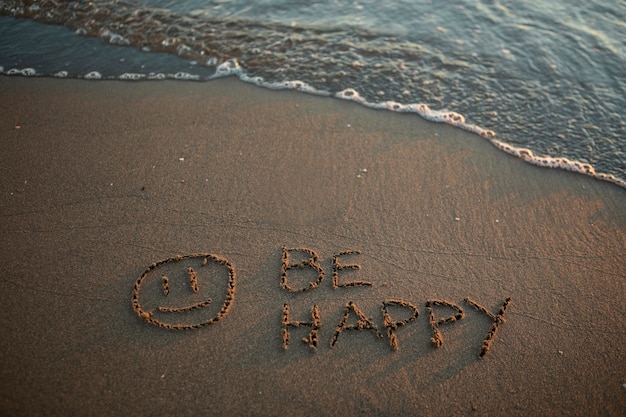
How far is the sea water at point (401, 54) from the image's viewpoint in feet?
14.2

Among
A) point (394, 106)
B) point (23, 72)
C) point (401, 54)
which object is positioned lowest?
point (23, 72)

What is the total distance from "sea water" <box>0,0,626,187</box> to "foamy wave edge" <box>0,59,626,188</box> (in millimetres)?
14

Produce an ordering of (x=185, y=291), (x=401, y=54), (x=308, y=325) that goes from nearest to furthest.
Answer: (x=308, y=325) → (x=185, y=291) → (x=401, y=54)

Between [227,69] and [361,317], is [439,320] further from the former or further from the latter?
[227,69]

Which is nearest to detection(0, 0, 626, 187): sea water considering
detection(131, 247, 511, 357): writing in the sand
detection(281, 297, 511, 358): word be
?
detection(281, 297, 511, 358): word be

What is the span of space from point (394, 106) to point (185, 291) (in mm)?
2622

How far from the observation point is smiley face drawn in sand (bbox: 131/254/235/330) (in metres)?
2.81

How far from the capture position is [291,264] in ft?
10.3

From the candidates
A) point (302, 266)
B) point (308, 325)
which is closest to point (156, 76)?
point (302, 266)

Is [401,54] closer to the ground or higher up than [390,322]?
higher up

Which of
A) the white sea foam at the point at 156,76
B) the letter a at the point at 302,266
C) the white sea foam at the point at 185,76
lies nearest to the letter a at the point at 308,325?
the letter a at the point at 302,266

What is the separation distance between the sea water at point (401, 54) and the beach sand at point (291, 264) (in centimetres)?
44

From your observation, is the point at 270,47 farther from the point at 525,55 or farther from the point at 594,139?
the point at 594,139

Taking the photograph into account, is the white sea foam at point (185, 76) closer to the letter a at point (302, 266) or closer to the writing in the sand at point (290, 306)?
the writing in the sand at point (290, 306)
